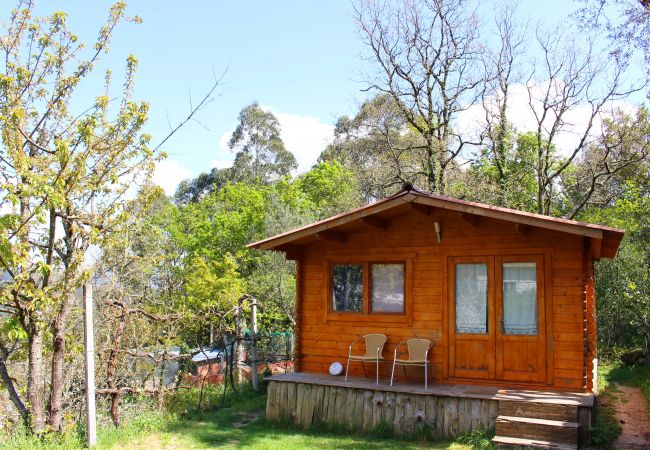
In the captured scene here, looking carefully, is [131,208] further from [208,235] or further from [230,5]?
[208,235]

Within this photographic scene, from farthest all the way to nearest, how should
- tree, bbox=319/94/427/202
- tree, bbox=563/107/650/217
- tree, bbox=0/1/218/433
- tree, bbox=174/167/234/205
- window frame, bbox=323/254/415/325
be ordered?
tree, bbox=174/167/234/205 → tree, bbox=319/94/427/202 → tree, bbox=563/107/650/217 → window frame, bbox=323/254/415/325 → tree, bbox=0/1/218/433

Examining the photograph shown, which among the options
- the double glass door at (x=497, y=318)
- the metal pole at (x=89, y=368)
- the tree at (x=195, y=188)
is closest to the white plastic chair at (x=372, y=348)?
the double glass door at (x=497, y=318)

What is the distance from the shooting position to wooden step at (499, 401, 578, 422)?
7064 mm

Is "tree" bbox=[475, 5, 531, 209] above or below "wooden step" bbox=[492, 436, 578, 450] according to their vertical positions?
above

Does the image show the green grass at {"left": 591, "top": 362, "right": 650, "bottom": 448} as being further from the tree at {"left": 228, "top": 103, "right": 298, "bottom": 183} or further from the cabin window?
the tree at {"left": 228, "top": 103, "right": 298, "bottom": 183}

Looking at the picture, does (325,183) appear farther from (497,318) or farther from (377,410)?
(377,410)

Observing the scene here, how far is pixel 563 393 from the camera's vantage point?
783 cm

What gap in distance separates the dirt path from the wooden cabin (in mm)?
663

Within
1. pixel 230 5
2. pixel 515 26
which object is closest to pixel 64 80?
pixel 230 5

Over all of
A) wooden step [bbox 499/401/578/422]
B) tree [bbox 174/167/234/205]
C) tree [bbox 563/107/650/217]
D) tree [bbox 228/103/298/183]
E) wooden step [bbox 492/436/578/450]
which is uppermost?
tree [bbox 228/103/298/183]

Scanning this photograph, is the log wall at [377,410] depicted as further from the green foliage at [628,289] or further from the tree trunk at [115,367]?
the green foliage at [628,289]

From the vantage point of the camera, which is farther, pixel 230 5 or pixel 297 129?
pixel 297 129

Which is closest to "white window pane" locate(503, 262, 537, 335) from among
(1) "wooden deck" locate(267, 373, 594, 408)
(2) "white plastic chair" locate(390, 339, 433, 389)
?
(1) "wooden deck" locate(267, 373, 594, 408)

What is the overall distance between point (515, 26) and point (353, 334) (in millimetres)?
15438
